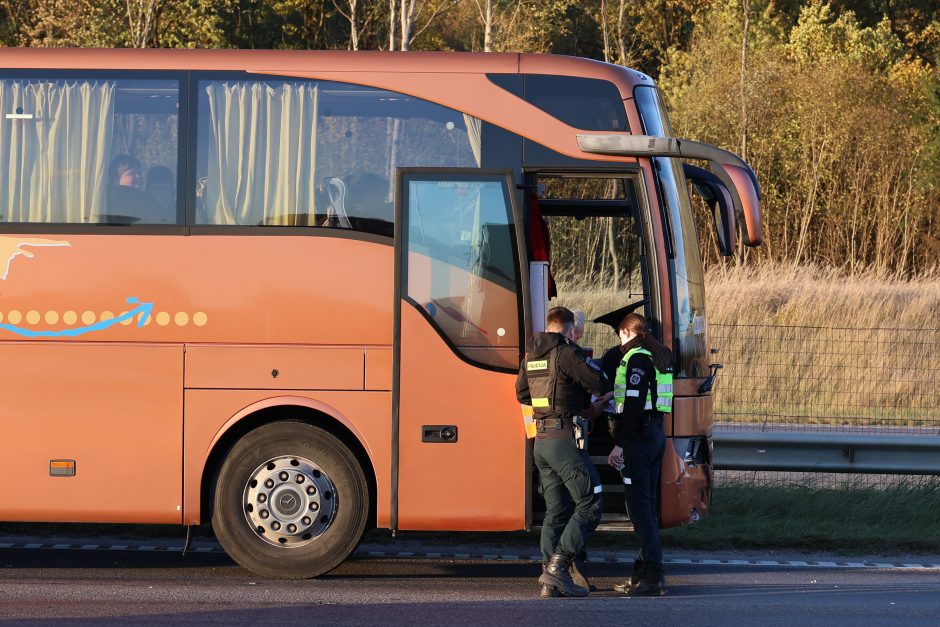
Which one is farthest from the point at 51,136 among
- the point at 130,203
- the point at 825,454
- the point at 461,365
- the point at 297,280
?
the point at 825,454

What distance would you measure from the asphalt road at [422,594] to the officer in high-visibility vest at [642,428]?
0.23 metres

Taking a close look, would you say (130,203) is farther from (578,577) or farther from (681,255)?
(578,577)

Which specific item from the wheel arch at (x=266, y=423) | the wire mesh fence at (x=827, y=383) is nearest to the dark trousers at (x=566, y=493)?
the wheel arch at (x=266, y=423)

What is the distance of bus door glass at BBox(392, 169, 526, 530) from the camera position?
28.1ft

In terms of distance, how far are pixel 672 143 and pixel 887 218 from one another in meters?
26.7

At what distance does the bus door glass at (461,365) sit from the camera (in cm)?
857

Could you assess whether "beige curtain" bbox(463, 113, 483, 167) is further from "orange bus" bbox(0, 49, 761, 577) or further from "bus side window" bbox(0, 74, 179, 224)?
"bus side window" bbox(0, 74, 179, 224)

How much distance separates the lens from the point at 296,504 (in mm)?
8750

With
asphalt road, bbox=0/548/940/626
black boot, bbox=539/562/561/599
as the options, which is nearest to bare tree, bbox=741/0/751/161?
asphalt road, bbox=0/548/940/626

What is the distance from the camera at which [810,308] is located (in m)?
19.1

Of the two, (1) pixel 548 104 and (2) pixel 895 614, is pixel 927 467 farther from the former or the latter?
(1) pixel 548 104

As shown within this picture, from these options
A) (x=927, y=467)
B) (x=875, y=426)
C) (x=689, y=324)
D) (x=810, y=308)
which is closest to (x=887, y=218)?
(x=810, y=308)

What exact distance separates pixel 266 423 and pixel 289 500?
0.51 meters

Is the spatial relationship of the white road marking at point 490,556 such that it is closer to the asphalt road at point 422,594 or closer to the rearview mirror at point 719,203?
the asphalt road at point 422,594
